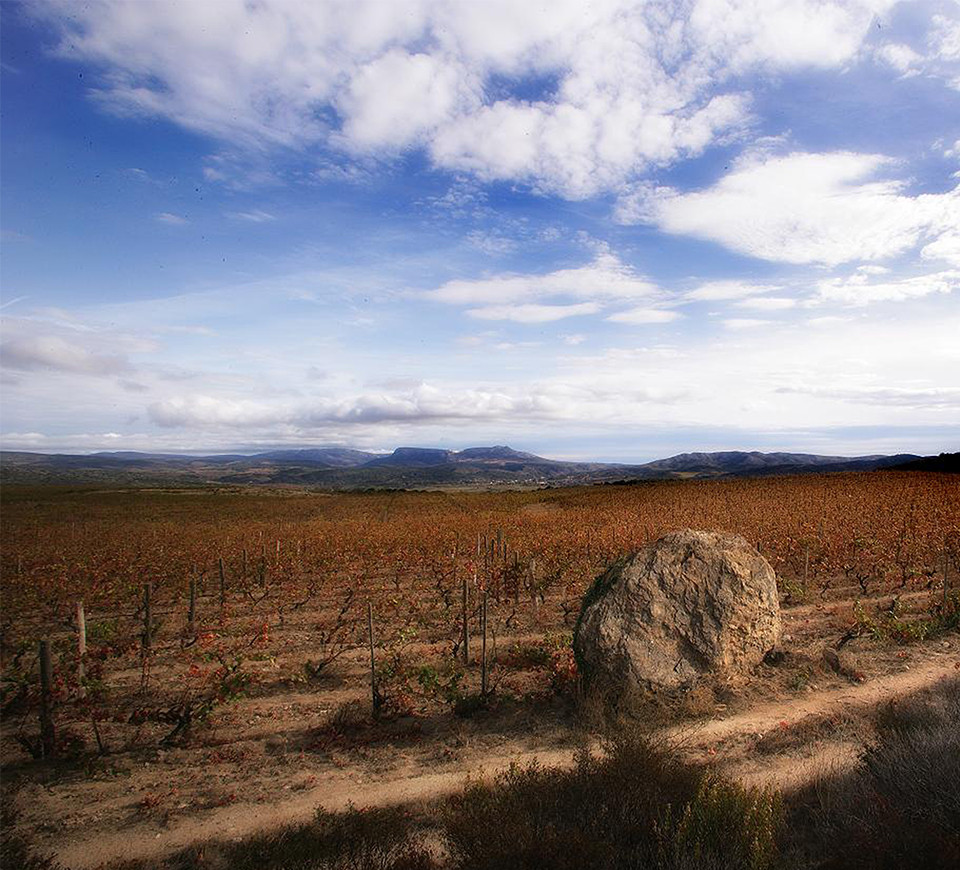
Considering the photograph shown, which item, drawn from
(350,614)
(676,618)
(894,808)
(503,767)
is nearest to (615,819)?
(503,767)

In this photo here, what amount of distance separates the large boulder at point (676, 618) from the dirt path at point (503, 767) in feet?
3.04

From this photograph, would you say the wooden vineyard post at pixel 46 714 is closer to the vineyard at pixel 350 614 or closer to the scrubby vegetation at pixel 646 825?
the vineyard at pixel 350 614

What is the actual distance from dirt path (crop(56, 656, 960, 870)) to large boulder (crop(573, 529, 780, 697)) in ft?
3.04

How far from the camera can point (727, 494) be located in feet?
139

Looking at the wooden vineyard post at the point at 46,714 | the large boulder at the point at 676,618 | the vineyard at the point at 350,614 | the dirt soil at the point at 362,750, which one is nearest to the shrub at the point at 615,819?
the dirt soil at the point at 362,750

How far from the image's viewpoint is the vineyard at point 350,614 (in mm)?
9117

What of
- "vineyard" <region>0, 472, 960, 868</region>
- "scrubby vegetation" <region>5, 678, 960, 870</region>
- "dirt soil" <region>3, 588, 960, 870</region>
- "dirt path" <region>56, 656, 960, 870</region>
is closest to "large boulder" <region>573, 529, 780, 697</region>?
"dirt soil" <region>3, 588, 960, 870</region>

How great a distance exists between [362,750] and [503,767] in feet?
7.08

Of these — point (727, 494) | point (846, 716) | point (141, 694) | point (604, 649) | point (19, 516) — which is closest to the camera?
point (846, 716)

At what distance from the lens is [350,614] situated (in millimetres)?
15508

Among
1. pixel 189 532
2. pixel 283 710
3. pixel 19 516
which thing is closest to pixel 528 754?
pixel 283 710

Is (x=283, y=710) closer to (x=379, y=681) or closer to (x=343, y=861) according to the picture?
(x=379, y=681)

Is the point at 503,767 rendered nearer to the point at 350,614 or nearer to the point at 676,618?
the point at 676,618

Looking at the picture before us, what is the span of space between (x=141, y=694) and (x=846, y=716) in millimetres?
12015
